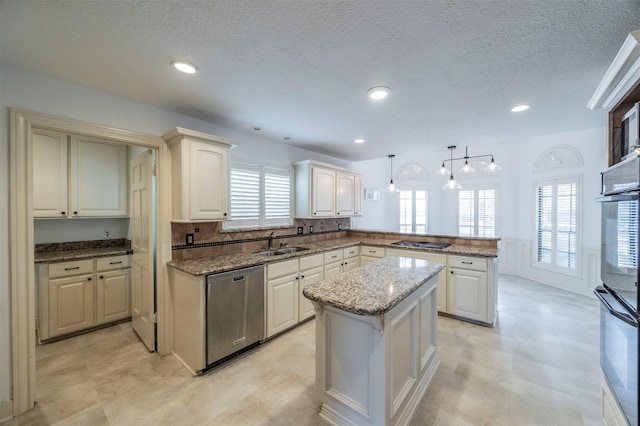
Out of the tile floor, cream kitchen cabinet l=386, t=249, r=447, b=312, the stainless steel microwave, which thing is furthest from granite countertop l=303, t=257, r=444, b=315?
the stainless steel microwave

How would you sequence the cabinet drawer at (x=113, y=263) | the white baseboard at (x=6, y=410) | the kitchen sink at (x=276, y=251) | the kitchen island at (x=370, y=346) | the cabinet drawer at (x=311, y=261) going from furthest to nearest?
the kitchen sink at (x=276, y=251), the cabinet drawer at (x=311, y=261), the cabinet drawer at (x=113, y=263), the white baseboard at (x=6, y=410), the kitchen island at (x=370, y=346)

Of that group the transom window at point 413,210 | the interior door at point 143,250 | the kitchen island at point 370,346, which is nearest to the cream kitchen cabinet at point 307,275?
the kitchen island at point 370,346

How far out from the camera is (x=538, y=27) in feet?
4.67

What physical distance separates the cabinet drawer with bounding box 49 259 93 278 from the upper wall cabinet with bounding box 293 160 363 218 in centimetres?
268

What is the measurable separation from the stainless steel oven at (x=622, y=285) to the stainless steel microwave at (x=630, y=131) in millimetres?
195

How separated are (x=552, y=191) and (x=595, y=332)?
2.94 meters

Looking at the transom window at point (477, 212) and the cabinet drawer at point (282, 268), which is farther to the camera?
the transom window at point (477, 212)

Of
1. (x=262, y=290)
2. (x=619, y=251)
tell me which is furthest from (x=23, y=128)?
(x=619, y=251)

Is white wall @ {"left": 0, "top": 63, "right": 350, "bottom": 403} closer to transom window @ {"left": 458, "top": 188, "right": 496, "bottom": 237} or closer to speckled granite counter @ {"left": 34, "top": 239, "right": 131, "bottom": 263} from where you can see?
speckled granite counter @ {"left": 34, "top": 239, "right": 131, "bottom": 263}

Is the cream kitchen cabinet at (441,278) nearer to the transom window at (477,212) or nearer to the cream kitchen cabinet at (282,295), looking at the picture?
the cream kitchen cabinet at (282,295)

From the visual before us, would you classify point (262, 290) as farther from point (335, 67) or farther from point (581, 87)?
point (581, 87)

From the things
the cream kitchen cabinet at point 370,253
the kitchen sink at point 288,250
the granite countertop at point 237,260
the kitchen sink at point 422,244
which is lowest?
the cream kitchen cabinet at point 370,253

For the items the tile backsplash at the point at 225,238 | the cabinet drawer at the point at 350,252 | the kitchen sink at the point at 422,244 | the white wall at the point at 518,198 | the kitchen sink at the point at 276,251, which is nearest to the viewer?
the tile backsplash at the point at 225,238

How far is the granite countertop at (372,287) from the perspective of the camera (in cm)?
142
